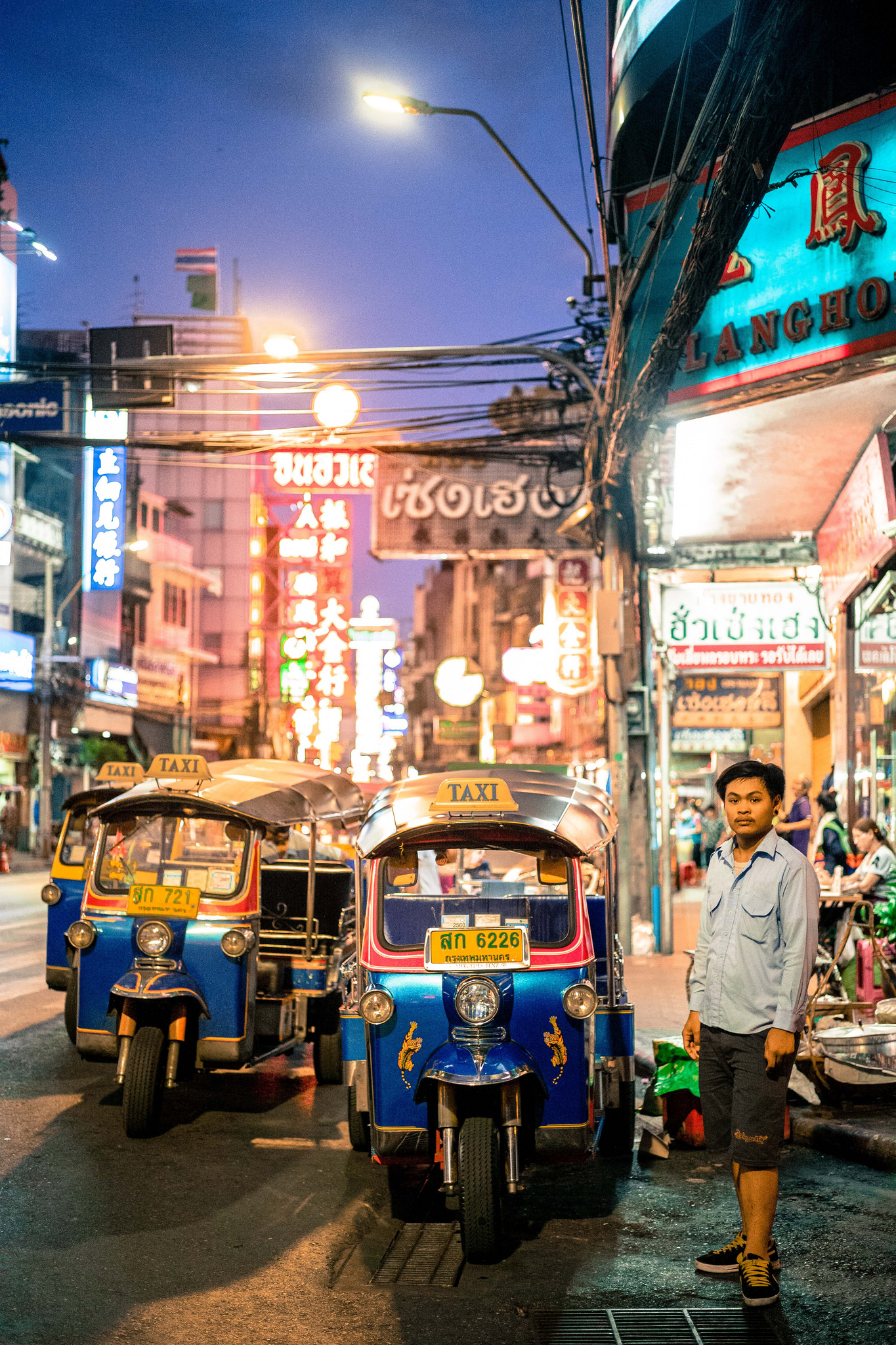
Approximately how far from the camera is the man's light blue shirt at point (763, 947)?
193 inches

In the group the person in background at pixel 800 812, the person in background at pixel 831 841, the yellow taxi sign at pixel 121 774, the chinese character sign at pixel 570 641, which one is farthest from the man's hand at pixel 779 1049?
the chinese character sign at pixel 570 641

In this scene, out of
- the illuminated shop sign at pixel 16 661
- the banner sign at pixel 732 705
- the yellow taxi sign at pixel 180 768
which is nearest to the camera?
the yellow taxi sign at pixel 180 768

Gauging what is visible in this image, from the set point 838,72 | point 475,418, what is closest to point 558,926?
point 838,72

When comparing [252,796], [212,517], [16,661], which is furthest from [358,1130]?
[212,517]

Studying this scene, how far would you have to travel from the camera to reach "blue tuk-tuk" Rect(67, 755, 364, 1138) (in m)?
7.61

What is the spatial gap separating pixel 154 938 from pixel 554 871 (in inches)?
114

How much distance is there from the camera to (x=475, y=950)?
5875 mm

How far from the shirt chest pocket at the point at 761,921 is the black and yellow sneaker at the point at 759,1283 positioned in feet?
3.99

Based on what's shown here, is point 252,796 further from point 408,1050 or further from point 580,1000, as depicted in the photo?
point 580,1000

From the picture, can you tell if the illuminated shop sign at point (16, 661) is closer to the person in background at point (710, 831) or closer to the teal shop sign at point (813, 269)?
the person in background at point (710, 831)

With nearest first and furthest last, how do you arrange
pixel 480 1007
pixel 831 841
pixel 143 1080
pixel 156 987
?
pixel 480 1007 < pixel 143 1080 < pixel 156 987 < pixel 831 841

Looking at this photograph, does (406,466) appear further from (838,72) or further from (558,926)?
(558,926)

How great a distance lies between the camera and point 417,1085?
227 inches

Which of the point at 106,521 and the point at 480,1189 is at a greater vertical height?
the point at 106,521
